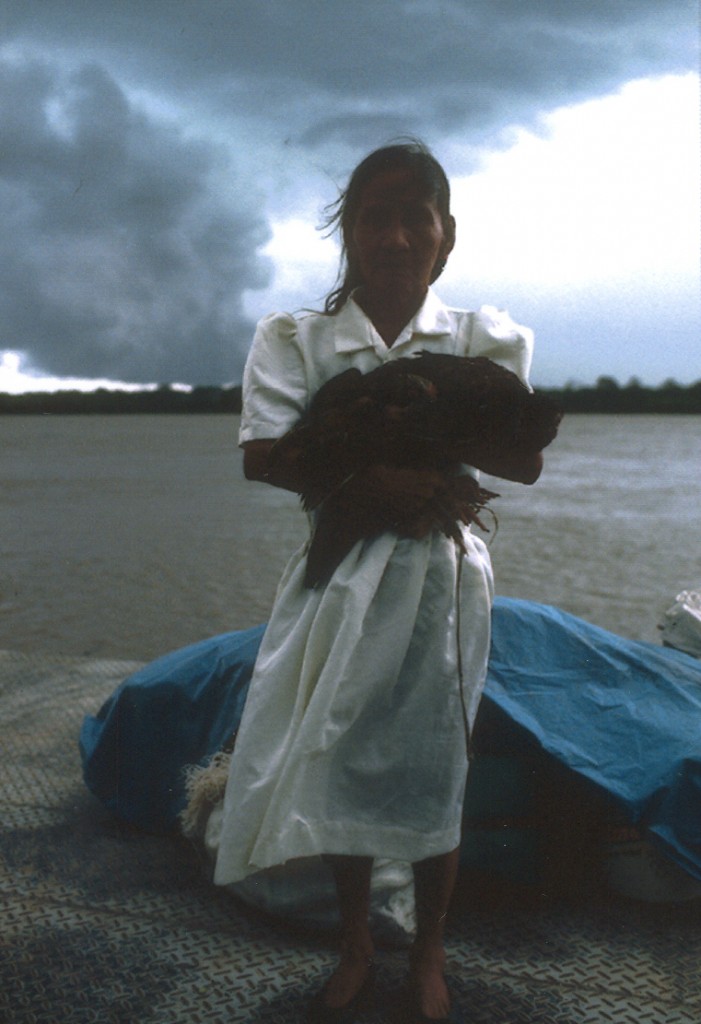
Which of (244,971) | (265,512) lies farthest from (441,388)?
(265,512)

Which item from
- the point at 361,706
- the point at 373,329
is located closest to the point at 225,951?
the point at 361,706

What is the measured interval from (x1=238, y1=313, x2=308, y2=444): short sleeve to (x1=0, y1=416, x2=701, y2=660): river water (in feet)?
1.54

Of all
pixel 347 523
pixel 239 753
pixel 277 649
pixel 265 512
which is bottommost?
pixel 265 512

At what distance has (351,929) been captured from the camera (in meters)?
1.94

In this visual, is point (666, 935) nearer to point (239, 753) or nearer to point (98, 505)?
point (239, 753)

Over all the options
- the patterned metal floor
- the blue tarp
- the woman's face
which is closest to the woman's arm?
the woman's face

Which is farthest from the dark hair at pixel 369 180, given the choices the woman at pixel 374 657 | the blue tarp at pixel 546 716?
the blue tarp at pixel 546 716

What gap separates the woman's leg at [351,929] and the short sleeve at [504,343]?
99cm

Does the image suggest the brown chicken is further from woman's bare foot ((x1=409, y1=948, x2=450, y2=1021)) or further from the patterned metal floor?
the patterned metal floor

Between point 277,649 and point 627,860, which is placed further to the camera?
point 627,860

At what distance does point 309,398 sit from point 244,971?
122 centimetres

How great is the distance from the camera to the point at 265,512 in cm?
1346

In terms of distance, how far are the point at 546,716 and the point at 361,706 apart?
89 cm

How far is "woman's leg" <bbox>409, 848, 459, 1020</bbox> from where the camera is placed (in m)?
1.90
